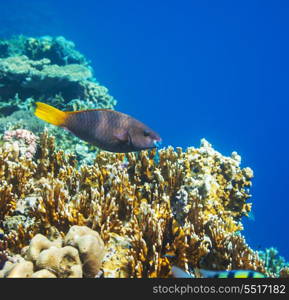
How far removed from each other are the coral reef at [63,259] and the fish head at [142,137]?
1.26m

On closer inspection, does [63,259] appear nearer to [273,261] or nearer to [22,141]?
[22,141]

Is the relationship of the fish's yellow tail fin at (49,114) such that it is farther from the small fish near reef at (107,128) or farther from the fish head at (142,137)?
the fish head at (142,137)

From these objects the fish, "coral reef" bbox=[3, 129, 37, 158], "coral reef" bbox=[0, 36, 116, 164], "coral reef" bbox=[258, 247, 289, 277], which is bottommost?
the fish

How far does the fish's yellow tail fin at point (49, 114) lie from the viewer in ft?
10.5

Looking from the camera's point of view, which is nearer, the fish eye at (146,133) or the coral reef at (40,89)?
the fish eye at (146,133)

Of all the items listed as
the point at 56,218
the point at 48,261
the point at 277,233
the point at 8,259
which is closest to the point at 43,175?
the point at 56,218

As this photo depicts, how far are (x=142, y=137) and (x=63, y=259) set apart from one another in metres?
1.72

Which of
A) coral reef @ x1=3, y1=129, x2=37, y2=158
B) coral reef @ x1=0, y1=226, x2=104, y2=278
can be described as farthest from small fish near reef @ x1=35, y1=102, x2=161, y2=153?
coral reef @ x1=3, y1=129, x2=37, y2=158

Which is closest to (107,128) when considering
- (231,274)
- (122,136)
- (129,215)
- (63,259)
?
(122,136)

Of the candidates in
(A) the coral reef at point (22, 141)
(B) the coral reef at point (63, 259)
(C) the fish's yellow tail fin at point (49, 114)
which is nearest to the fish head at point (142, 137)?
(C) the fish's yellow tail fin at point (49, 114)

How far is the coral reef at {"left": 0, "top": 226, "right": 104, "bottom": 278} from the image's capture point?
2695 millimetres

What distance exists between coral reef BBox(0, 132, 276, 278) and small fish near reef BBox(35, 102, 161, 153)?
990mm

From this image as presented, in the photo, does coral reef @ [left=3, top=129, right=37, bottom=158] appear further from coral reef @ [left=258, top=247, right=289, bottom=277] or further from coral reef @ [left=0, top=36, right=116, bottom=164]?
coral reef @ [left=258, top=247, right=289, bottom=277]
